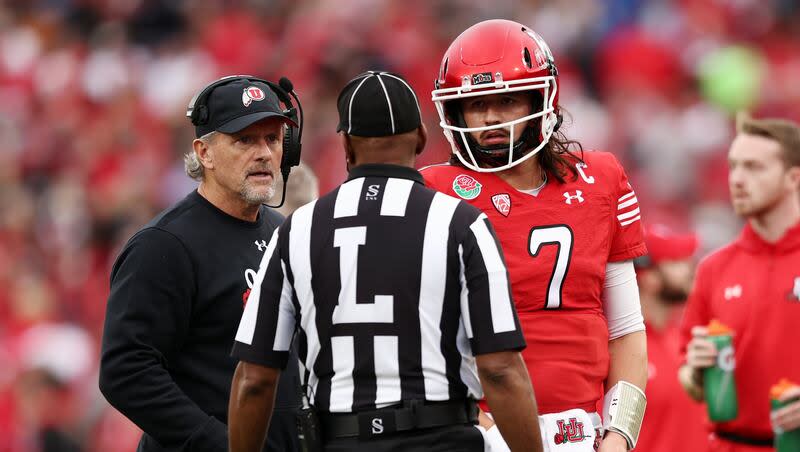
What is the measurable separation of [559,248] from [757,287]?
1.92 meters

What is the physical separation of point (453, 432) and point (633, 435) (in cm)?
86

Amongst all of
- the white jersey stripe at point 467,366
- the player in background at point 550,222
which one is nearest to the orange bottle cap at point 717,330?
the player in background at point 550,222

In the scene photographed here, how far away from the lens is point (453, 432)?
135 inches

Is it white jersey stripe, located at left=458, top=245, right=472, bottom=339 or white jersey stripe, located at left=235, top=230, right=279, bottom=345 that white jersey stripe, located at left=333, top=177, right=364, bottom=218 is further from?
white jersey stripe, located at left=458, top=245, right=472, bottom=339

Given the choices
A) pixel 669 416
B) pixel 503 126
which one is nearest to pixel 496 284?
pixel 503 126

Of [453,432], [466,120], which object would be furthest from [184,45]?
[453,432]

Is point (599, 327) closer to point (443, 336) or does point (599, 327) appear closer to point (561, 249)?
point (561, 249)

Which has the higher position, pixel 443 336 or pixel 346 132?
pixel 346 132

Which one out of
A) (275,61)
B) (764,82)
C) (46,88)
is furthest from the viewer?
(46,88)

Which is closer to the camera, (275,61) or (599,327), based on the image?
(599,327)

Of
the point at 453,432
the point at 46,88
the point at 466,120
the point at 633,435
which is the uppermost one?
the point at 46,88

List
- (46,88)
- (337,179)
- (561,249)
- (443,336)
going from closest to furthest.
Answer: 1. (443,336)
2. (561,249)
3. (337,179)
4. (46,88)

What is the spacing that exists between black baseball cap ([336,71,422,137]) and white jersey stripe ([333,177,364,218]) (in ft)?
0.44

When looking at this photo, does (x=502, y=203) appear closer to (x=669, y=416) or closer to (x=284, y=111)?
(x=284, y=111)
